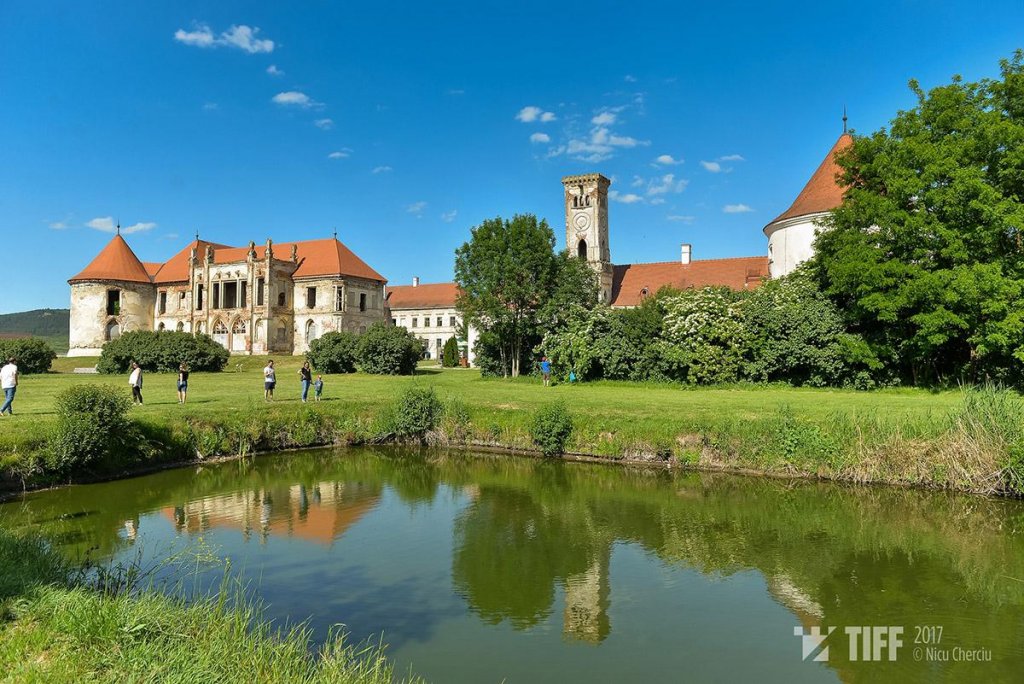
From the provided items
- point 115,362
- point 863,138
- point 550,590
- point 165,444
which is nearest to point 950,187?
point 863,138

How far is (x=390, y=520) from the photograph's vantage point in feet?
42.4

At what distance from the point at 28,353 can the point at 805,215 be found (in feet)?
142

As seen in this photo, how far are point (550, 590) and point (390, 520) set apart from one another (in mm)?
4646

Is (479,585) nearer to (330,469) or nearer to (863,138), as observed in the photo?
(330,469)

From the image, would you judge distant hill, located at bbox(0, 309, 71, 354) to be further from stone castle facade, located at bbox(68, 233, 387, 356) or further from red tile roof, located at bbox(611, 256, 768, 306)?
red tile roof, located at bbox(611, 256, 768, 306)

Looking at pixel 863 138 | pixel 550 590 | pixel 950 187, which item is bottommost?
pixel 550 590

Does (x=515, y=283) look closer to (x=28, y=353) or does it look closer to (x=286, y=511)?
(x=286, y=511)

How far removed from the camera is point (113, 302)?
180ft

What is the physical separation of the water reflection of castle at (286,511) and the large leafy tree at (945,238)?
18.8 metres

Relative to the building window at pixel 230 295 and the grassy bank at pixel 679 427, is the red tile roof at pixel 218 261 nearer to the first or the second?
the building window at pixel 230 295

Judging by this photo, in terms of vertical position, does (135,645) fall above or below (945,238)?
A: below

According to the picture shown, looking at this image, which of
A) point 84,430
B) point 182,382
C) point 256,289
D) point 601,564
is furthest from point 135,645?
point 256,289

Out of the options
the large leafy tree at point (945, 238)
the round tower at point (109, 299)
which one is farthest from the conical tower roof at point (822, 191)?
the round tower at point (109, 299)

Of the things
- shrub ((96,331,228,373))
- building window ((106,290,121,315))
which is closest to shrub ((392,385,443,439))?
shrub ((96,331,228,373))
